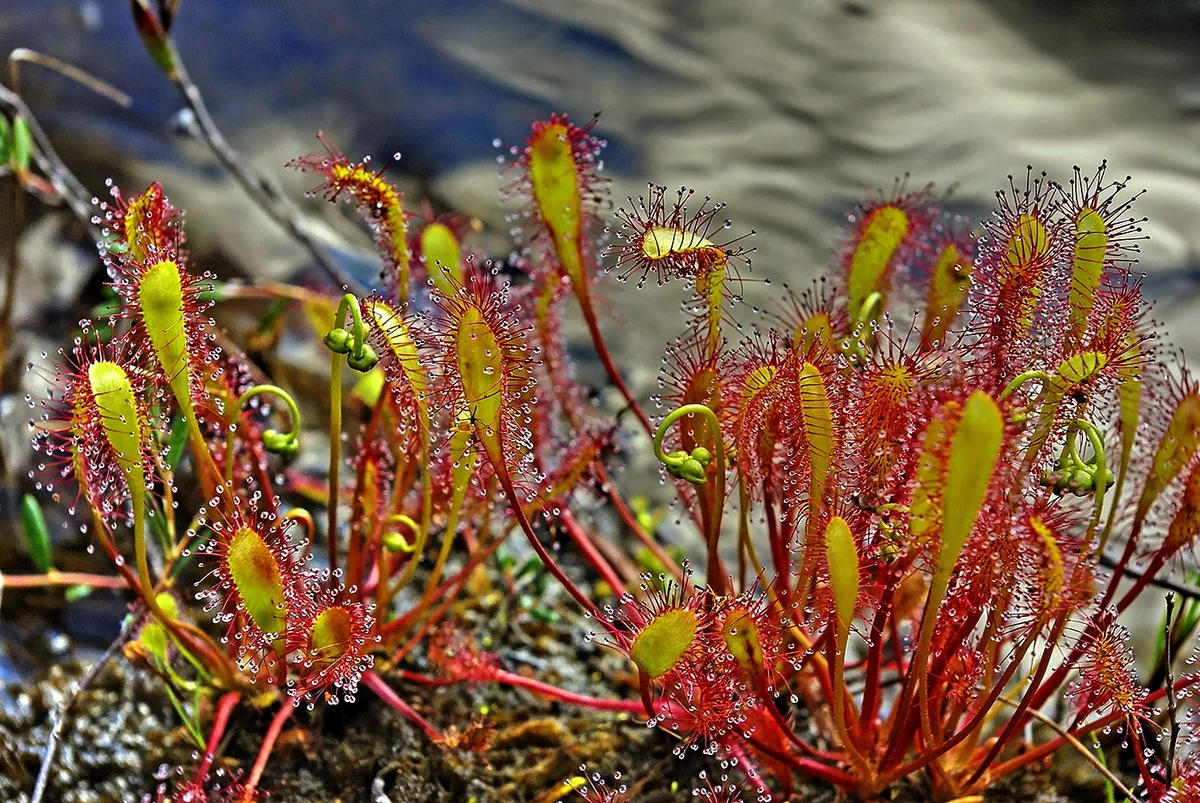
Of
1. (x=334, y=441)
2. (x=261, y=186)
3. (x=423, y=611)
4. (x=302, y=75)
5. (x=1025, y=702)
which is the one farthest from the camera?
(x=302, y=75)

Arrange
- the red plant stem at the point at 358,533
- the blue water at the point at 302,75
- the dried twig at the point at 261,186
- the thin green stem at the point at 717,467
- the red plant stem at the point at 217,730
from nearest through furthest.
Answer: the thin green stem at the point at 717,467
the red plant stem at the point at 217,730
the red plant stem at the point at 358,533
the dried twig at the point at 261,186
the blue water at the point at 302,75

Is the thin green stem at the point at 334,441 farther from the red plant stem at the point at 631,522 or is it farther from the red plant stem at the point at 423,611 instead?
the red plant stem at the point at 631,522

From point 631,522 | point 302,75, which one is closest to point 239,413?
point 631,522

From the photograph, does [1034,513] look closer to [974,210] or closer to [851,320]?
[851,320]

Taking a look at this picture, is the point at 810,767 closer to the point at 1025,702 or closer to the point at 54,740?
the point at 1025,702

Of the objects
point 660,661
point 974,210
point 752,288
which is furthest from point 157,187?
point 974,210

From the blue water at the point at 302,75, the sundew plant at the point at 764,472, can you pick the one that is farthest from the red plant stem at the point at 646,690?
the blue water at the point at 302,75

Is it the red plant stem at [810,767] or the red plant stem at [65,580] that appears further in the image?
the red plant stem at [65,580]
